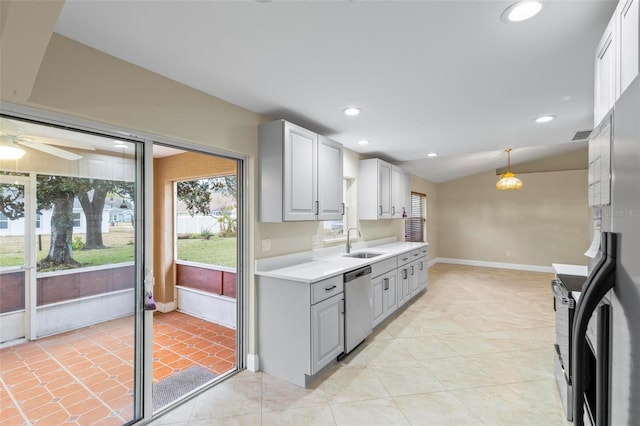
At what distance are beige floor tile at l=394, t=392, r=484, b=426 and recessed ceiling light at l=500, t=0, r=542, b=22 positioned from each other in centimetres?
247

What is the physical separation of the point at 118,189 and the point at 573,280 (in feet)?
10.6

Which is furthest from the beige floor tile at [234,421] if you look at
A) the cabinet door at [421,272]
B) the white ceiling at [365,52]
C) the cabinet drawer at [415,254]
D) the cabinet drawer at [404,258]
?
the cabinet door at [421,272]

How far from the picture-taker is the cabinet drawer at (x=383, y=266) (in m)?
3.49

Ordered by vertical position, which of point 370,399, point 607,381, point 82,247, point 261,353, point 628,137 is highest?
point 628,137

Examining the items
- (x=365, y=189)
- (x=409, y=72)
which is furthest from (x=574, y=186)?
(x=409, y=72)

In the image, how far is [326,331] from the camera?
8.65 ft

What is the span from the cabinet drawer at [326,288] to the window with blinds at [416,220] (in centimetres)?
427

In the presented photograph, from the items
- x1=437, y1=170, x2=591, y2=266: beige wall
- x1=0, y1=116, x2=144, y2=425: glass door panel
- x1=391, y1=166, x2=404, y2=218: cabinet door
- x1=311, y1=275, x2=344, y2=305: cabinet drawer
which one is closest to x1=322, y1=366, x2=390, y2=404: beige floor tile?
x1=311, y1=275, x2=344, y2=305: cabinet drawer

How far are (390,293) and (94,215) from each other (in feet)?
10.6

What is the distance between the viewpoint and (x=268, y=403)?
7.47ft

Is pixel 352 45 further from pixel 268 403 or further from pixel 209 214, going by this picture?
pixel 209 214

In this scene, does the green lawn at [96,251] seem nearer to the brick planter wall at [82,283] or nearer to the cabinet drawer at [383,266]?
the brick planter wall at [82,283]

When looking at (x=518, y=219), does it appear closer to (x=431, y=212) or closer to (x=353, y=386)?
(x=431, y=212)

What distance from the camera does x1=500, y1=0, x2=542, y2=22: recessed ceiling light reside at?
138cm
